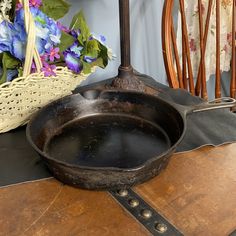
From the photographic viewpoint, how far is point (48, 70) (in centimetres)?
78

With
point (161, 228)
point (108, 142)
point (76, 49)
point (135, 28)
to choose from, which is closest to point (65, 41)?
point (76, 49)

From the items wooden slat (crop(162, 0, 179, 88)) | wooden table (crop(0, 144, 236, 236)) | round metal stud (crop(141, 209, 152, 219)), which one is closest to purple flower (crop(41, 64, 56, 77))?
wooden table (crop(0, 144, 236, 236))

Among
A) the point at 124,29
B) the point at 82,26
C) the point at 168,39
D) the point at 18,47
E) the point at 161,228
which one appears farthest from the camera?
the point at 168,39

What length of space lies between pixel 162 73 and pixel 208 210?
962 mm

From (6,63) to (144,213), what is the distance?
1.37 feet

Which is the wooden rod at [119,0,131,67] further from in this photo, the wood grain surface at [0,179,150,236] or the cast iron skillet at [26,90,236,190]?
the wood grain surface at [0,179,150,236]

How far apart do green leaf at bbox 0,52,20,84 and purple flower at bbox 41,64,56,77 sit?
0.06 m

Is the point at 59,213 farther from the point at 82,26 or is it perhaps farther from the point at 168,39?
the point at 168,39

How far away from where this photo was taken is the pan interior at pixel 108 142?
725 mm

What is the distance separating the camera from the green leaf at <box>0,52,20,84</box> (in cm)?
76

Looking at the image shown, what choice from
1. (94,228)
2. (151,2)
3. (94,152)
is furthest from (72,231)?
(151,2)

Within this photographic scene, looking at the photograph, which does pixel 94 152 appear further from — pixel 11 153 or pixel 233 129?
pixel 233 129

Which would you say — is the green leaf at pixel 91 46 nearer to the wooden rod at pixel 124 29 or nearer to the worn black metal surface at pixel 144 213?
the wooden rod at pixel 124 29

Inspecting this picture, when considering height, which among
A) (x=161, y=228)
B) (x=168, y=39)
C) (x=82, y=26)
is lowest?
(x=161, y=228)
